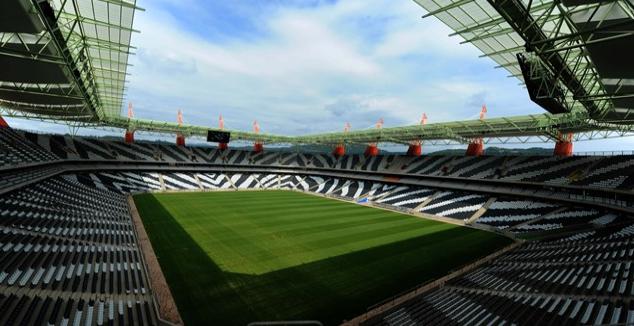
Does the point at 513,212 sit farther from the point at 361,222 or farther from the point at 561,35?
the point at 561,35

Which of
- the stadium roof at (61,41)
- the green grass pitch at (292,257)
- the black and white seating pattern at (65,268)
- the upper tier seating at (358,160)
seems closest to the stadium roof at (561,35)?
the green grass pitch at (292,257)

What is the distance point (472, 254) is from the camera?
65.5 ft

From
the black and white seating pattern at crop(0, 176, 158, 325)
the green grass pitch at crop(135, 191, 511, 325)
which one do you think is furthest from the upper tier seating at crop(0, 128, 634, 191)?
the green grass pitch at crop(135, 191, 511, 325)

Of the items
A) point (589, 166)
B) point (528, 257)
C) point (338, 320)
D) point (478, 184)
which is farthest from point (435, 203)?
point (338, 320)

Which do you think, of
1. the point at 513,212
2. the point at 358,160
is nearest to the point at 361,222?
the point at 513,212

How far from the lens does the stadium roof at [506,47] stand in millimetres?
9883

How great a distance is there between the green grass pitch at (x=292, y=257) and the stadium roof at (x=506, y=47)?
10.9m

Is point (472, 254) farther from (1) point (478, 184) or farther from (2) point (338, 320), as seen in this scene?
(1) point (478, 184)

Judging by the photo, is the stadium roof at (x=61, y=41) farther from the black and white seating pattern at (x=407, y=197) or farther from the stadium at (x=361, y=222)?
the black and white seating pattern at (x=407, y=197)

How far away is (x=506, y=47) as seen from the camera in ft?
52.7

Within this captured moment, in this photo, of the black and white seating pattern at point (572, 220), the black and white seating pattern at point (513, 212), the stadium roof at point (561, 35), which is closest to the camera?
the stadium roof at point (561, 35)

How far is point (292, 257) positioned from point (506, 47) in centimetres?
1676

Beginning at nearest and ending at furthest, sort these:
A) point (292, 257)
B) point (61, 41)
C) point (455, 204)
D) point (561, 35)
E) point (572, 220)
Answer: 1. point (561, 35)
2. point (61, 41)
3. point (292, 257)
4. point (572, 220)
5. point (455, 204)

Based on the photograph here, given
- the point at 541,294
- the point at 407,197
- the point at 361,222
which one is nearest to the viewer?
the point at 541,294
